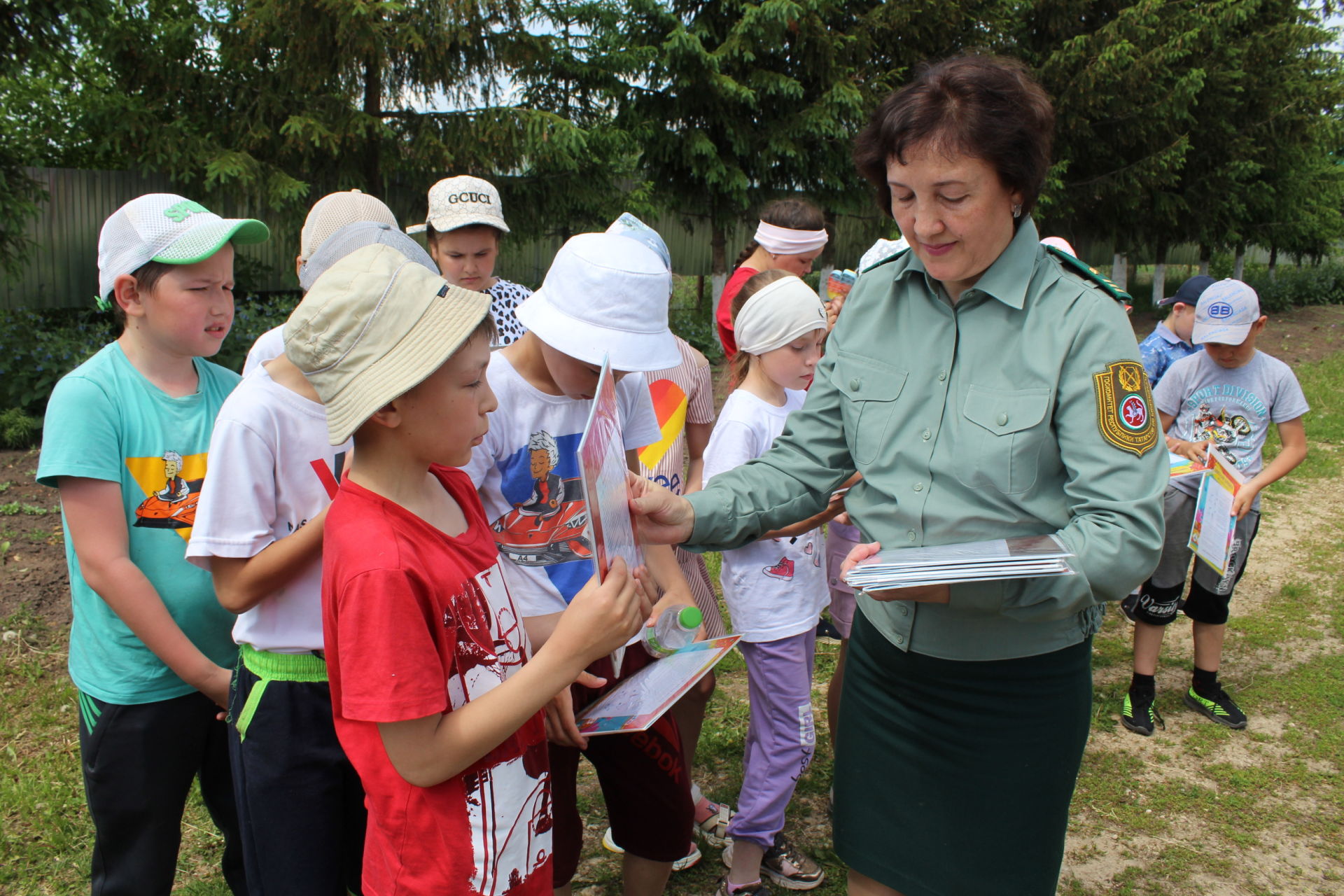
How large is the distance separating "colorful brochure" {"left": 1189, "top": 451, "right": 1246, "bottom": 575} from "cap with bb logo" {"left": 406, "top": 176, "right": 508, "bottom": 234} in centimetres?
310

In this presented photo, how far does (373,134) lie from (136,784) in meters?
8.64

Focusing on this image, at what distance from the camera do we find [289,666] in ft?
6.37

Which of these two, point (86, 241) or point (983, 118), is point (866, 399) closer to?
point (983, 118)

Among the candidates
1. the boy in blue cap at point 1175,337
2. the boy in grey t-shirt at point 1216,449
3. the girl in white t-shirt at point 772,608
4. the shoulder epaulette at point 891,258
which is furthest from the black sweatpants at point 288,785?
the boy in blue cap at point 1175,337

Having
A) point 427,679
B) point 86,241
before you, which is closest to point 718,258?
point 86,241

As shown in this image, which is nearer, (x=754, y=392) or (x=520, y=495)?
(x=520, y=495)

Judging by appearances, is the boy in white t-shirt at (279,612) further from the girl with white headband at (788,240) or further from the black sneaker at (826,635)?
the black sneaker at (826,635)

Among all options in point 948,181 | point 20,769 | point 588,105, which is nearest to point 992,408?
point 948,181

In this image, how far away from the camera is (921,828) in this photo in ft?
6.57

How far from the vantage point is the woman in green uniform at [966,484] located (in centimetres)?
168

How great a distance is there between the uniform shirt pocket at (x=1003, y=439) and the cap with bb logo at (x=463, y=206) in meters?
2.43

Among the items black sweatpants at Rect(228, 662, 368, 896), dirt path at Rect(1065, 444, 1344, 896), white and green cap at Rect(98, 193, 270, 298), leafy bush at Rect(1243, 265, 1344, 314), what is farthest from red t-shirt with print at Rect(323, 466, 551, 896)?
leafy bush at Rect(1243, 265, 1344, 314)

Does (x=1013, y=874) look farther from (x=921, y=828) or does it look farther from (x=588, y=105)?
(x=588, y=105)

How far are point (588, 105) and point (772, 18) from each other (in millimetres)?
2575
